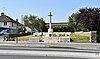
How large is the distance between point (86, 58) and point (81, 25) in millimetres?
44214

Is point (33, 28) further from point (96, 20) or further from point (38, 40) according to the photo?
point (38, 40)

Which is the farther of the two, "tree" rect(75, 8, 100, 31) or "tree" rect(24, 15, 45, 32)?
"tree" rect(24, 15, 45, 32)

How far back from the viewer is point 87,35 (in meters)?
49.7

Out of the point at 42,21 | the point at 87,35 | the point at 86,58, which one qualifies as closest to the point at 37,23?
the point at 42,21

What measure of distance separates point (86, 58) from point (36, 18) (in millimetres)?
62465

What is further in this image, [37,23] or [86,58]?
[37,23]

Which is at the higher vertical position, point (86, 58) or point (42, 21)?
point (42, 21)

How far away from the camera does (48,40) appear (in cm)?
4656

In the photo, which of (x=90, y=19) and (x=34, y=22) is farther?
(x=34, y=22)

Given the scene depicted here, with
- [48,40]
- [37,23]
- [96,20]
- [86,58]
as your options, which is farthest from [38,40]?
[37,23]

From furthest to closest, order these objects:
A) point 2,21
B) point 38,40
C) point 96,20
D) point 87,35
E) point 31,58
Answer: point 2,21, point 96,20, point 87,35, point 38,40, point 31,58

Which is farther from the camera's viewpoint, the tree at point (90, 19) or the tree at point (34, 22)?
the tree at point (34, 22)

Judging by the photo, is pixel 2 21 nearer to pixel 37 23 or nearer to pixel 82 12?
pixel 37 23

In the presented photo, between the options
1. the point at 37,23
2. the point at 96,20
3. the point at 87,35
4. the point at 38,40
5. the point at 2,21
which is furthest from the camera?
the point at 2,21
